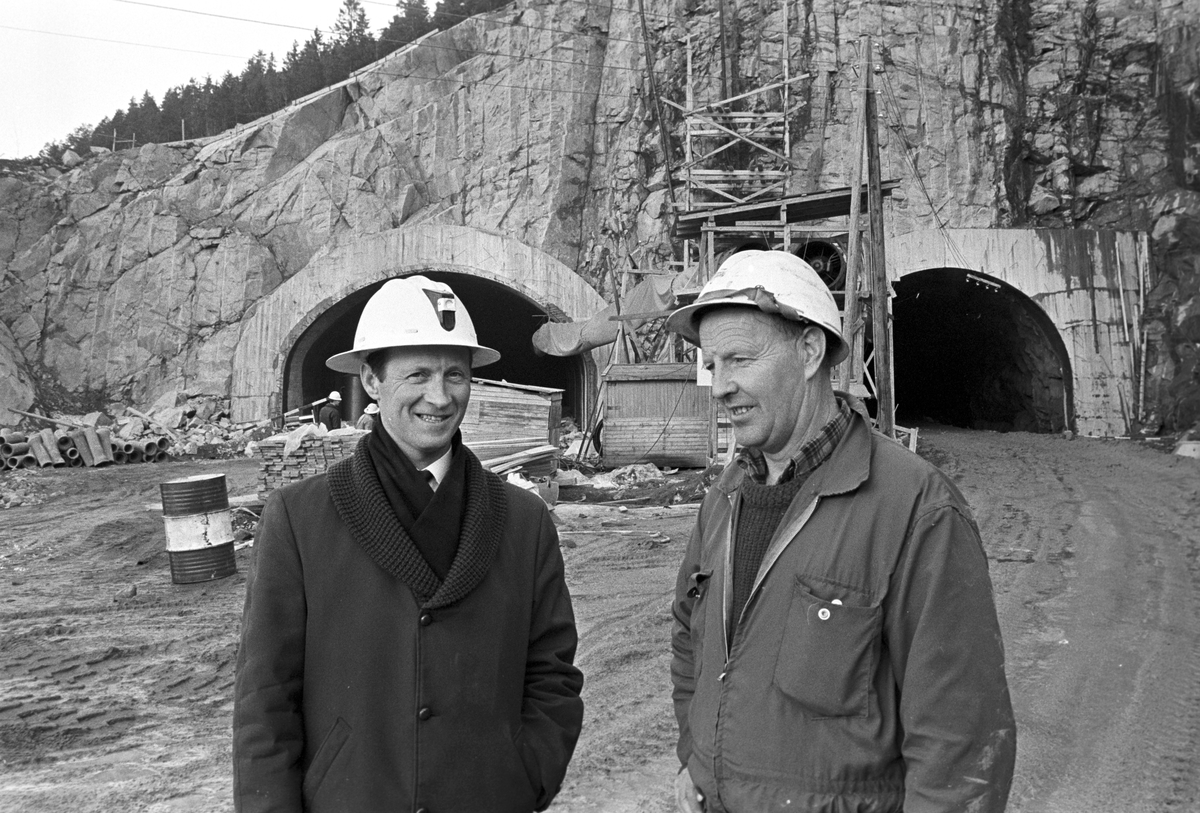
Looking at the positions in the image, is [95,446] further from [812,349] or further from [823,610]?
[823,610]

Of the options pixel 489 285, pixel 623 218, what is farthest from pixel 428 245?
pixel 623 218

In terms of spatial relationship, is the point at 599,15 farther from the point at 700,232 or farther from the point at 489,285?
the point at 700,232

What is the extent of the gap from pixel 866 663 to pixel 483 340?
28.7 m

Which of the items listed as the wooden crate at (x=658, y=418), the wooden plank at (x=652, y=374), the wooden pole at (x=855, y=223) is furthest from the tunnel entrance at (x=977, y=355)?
the wooden pole at (x=855, y=223)

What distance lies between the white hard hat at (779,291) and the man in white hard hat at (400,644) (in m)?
0.76

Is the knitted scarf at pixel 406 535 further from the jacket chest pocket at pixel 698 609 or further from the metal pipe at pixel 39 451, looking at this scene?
the metal pipe at pixel 39 451

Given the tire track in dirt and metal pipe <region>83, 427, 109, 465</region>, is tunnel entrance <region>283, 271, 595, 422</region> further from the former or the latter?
the tire track in dirt

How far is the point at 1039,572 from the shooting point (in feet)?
28.4

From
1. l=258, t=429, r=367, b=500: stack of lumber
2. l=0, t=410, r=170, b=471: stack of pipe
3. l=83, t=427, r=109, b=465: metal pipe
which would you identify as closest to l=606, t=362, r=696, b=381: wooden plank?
l=258, t=429, r=367, b=500: stack of lumber

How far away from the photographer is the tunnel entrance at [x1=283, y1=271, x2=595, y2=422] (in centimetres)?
2338

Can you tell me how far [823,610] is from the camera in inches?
79.5

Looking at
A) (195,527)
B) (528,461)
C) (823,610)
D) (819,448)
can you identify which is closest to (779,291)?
(819,448)

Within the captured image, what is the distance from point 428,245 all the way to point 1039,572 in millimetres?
17771

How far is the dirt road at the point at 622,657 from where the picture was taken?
461 cm
